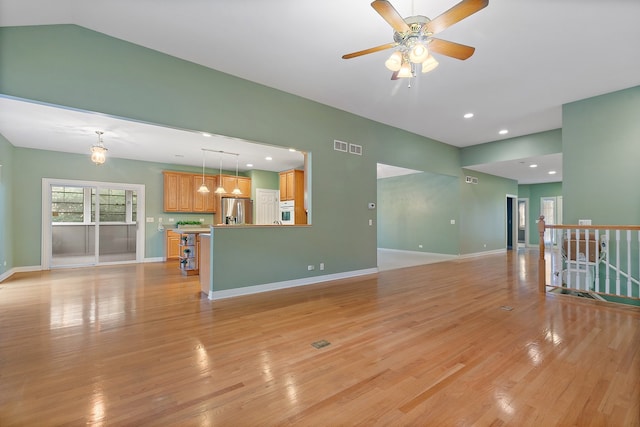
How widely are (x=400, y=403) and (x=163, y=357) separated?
1918mm

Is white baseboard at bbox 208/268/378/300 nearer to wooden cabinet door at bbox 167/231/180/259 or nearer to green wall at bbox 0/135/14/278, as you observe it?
wooden cabinet door at bbox 167/231/180/259

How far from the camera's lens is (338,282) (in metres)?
5.08

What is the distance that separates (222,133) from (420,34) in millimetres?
2849

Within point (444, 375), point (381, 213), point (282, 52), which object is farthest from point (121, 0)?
point (381, 213)

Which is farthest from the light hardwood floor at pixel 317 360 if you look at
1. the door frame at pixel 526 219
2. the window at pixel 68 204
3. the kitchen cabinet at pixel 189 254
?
the door frame at pixel 526 219

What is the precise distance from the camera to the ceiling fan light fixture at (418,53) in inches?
94.9

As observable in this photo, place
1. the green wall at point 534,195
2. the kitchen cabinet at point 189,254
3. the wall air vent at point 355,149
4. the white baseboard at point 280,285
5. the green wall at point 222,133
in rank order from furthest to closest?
the green wall at point 534,195
the kitchen cabinet at point 189,254
the wall air vent at point 355,149
the white baseboard at point 280,285
the green wall at point 222,133

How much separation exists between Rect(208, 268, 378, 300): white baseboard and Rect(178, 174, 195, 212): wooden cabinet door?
→ 16.5 feet

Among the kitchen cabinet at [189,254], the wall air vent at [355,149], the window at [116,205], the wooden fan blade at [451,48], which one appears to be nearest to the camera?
the wooden fan blade at [451,48]

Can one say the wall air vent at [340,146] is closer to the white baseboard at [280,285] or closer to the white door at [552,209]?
the white baseboard at [280,285]

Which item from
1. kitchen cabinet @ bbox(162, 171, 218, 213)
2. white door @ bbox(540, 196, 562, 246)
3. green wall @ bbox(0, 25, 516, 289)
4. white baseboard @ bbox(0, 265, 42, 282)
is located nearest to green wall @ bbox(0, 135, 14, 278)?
white baseboard @ bbox(0, 265, 42, 282)

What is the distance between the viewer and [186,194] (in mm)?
8281

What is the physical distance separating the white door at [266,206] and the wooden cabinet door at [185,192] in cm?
198

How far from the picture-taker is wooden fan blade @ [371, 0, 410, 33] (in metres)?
2.02
